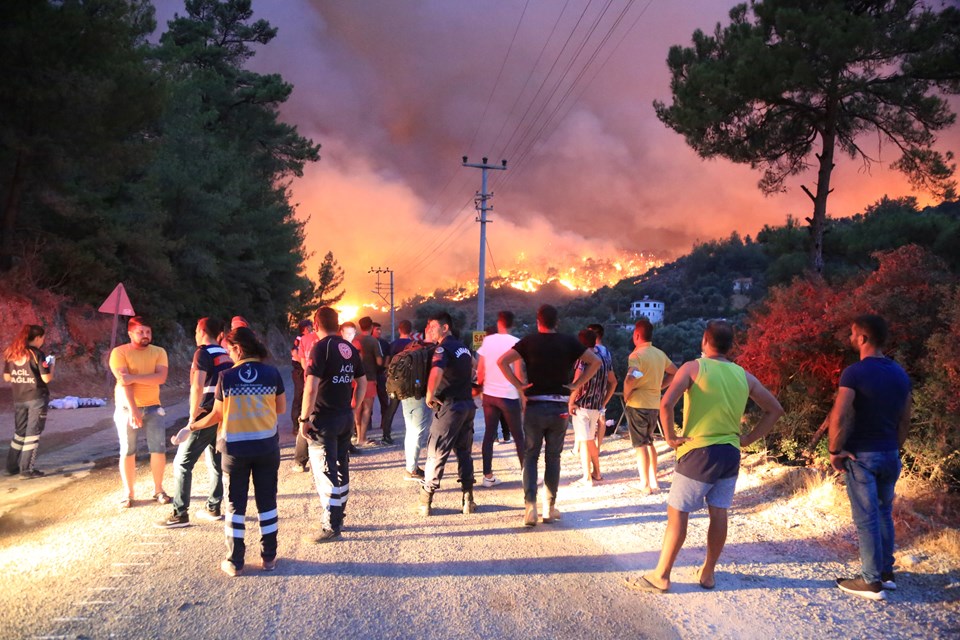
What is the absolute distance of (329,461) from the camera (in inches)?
209

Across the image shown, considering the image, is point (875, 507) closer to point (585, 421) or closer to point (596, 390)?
point (585, 421)

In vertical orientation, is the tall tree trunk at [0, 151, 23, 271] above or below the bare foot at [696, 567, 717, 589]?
above

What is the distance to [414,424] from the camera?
7.31 metres

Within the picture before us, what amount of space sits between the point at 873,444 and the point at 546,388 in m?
2.54

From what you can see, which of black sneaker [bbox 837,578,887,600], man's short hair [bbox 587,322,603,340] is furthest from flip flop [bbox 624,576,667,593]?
man's short hair [bbox 587,322,603,340]

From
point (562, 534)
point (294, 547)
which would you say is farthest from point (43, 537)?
point (562, 534)

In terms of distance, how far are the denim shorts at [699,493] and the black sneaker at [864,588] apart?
1.08 m

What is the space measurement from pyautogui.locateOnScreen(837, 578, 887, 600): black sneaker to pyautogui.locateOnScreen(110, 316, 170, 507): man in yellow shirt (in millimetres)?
6128

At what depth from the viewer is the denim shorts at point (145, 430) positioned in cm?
603

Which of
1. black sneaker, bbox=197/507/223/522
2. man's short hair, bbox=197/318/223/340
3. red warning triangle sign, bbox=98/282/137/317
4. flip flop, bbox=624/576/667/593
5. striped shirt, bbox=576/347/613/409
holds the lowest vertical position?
flip flop, bbox=624/576/667/593

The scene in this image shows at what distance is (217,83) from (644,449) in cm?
3180

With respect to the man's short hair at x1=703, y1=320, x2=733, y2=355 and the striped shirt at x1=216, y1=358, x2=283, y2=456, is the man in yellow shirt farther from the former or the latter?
the man's short hair at x1=703, y1=320, x2=733, y2=355

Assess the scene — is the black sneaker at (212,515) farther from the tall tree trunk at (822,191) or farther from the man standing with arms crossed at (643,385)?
the tall tree trunk at (822,191)

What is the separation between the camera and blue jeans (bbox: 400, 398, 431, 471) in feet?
23.8
